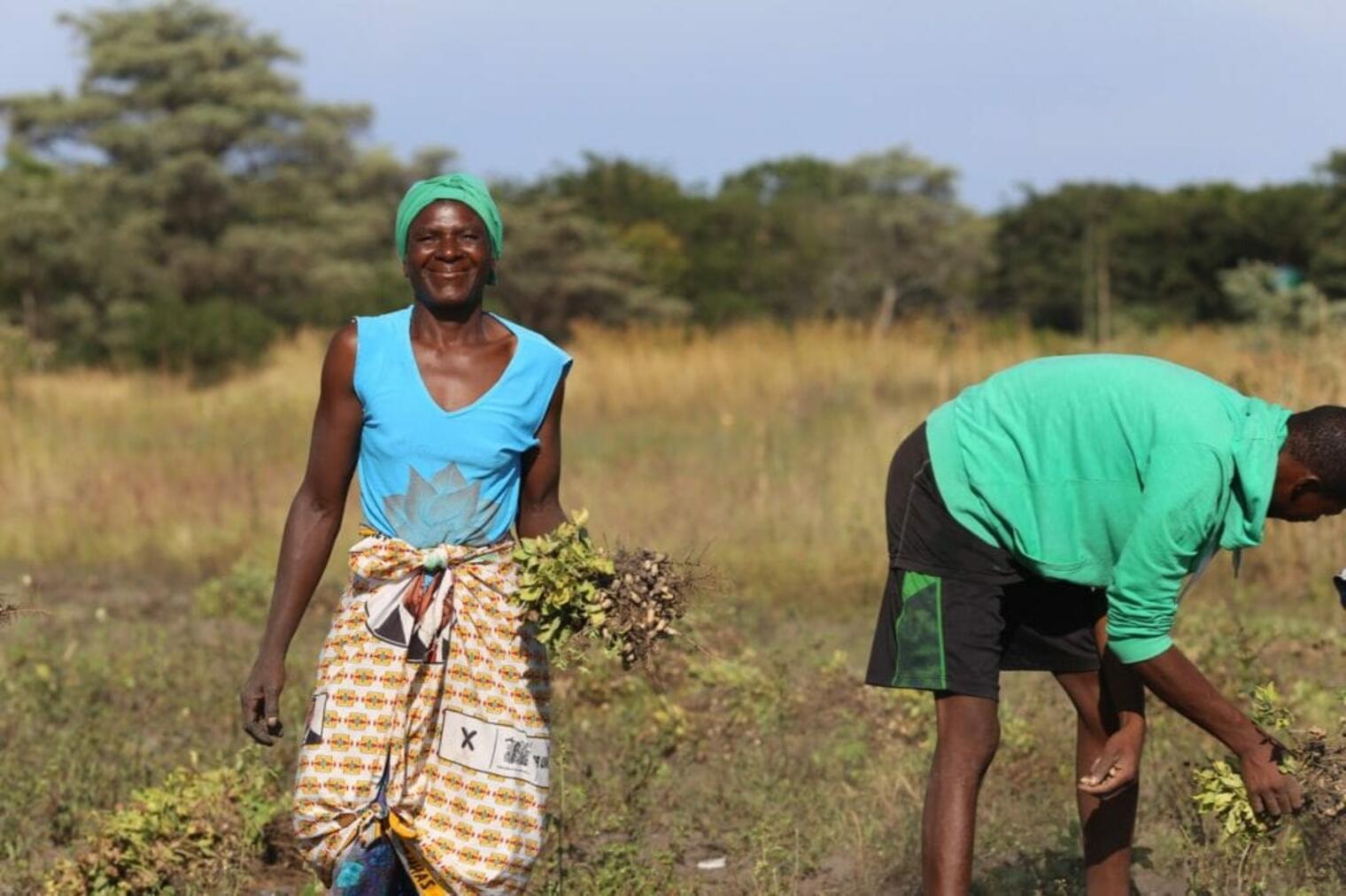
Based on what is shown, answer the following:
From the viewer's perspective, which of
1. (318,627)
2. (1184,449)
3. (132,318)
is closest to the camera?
(1184,449)

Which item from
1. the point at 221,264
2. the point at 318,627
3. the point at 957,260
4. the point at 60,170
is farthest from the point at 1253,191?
the point at 318,627

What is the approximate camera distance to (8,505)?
1223 centimetres

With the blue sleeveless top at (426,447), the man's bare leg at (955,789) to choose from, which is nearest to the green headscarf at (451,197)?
the blue sleeveless top at (426,447)

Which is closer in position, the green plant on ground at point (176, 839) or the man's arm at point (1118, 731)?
the man's arm at point (1118, 731)

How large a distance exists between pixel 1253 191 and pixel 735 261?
11291mm

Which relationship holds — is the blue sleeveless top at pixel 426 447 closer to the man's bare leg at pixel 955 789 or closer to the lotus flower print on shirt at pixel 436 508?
the lotus flower print on shirt at pixel 436 508

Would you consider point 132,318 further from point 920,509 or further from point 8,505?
point 920,509

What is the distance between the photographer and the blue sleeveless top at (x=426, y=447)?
367 centimetres

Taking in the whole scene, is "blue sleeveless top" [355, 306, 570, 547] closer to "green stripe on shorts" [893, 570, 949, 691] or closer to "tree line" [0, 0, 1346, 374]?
"green stripe on shorts" [893, 570, 949, 691]

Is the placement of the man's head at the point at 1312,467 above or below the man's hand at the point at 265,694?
above

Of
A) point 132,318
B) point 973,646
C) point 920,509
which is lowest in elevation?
point 132,318

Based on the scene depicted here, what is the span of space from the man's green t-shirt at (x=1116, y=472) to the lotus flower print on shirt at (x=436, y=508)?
104 centimetres

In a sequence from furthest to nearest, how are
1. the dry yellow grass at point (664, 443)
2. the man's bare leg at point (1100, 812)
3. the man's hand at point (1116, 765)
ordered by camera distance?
the dry yellow grass at point (664, 443) → the man's bare leg at point (1100, 812) → the man's hand at point (1116, 765)

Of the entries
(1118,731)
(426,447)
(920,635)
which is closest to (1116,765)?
(1118,731)
